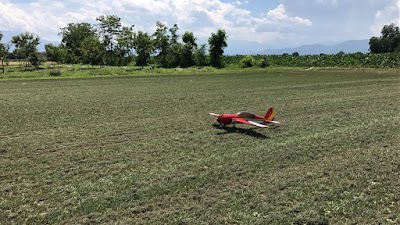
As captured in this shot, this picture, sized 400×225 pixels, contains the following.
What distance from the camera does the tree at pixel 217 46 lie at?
237ft

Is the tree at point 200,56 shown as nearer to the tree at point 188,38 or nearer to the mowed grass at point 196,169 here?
the tree at point 188,38

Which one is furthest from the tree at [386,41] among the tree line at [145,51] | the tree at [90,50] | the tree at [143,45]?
the tree at [90,50]

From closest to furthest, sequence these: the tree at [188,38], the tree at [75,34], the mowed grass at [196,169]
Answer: the mowed grass at [196,169], the tree at [188,38], the tree at [75,34]

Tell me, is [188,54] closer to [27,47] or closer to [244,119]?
[27,47]

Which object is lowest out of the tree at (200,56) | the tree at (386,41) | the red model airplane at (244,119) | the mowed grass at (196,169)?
the mowed grass at (196,169)

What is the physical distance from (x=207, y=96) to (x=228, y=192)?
53.1ft

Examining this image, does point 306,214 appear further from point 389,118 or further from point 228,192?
point 389,118

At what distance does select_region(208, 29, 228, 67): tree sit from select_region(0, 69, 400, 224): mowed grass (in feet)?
190

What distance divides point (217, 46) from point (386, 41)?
229 feet

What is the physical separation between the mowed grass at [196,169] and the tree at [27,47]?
5044cm

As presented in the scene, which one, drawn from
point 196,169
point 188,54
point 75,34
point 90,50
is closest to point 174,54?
point 188,54

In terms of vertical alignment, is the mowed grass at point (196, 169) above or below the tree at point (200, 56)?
below

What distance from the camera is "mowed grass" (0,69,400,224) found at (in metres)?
6.37

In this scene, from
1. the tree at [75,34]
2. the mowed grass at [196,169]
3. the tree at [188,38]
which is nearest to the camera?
the mowed grass at [196,169]
